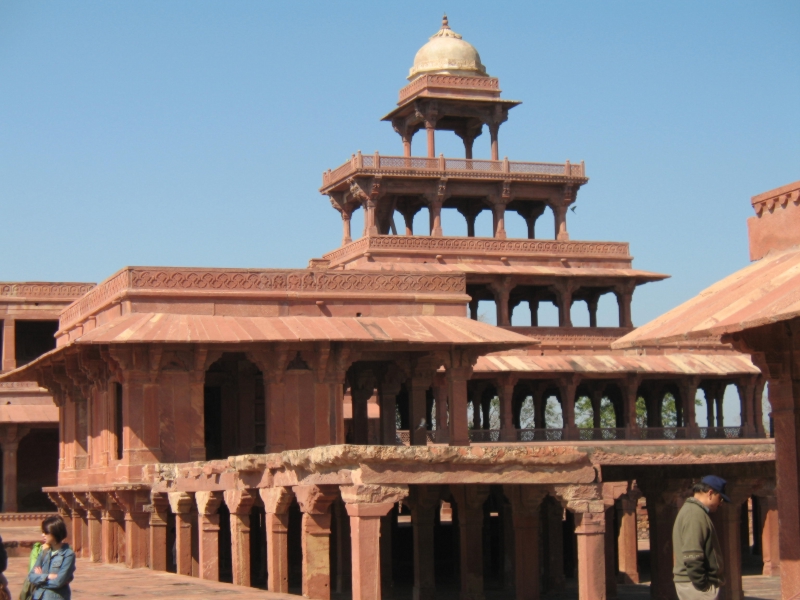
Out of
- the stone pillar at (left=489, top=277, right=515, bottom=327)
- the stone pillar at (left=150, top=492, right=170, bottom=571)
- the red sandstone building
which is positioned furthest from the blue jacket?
the stone pillar at (left=489, top=277, right=515, bottom=327)

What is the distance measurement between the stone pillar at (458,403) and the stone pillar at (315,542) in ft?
28.7

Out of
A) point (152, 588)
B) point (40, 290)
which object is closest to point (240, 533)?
point (152, 588)

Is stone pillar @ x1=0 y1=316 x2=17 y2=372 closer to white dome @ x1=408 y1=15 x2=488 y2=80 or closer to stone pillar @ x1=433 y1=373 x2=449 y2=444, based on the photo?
stone pillar @ x1=433 y1=373 x2=449 y2=444

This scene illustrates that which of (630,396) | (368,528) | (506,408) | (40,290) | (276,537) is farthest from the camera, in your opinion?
(630,396)

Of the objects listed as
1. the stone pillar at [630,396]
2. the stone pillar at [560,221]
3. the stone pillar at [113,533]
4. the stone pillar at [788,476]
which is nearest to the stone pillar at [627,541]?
the stone pillar at [630,396]

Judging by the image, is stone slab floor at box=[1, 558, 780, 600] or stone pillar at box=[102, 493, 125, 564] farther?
stone pillar at box=[102, 493, 125, 564]

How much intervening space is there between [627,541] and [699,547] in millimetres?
23145

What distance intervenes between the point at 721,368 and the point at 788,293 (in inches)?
1175

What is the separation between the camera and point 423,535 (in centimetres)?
2384

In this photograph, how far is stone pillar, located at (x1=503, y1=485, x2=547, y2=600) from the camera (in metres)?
19.6

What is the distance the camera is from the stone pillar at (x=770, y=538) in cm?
3058

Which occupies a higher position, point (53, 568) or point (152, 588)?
point (53, 568)

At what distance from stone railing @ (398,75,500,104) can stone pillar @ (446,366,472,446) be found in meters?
19.0

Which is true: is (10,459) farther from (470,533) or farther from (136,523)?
(470,533)
